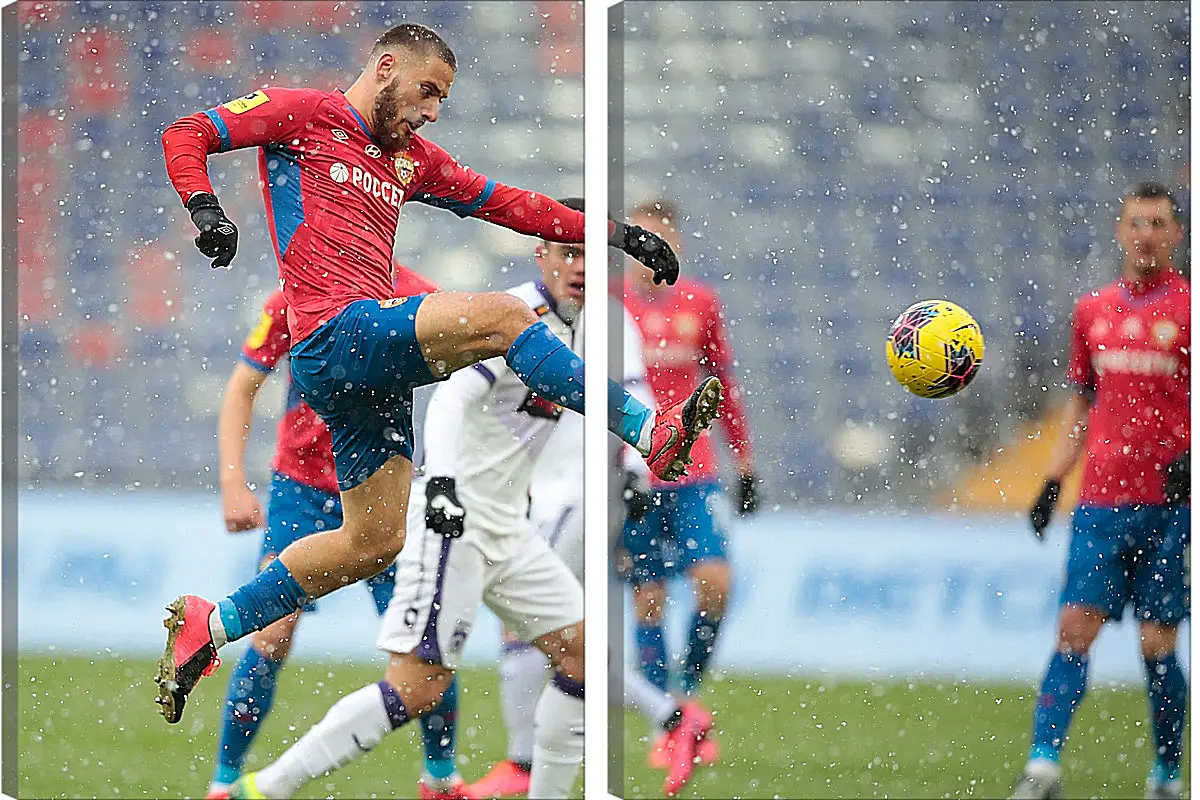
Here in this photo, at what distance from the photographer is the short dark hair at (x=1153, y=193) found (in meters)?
3.04

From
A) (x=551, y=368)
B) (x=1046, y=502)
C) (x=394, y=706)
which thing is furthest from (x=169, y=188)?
(x=1046, y=502)

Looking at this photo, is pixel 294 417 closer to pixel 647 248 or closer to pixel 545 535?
pixel 545 535

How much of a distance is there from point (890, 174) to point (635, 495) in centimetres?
95

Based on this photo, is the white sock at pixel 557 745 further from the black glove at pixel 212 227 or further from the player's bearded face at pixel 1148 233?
the player's bearded face at pixel 1148 233

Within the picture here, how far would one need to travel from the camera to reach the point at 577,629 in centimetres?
283

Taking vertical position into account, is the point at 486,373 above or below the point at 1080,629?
above

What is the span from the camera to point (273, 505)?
2857mm

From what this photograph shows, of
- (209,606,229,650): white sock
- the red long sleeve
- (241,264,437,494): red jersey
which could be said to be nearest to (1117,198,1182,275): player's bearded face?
(241,264,437,494): red jersey

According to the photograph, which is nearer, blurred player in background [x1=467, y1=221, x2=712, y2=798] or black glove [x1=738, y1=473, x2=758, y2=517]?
blurred player in background [x1=467, y1=221, x2=712, y2=798]

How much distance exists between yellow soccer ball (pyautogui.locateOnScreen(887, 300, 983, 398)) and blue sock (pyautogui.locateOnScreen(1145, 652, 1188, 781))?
769 mm

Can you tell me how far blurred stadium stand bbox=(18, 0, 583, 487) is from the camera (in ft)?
9.28

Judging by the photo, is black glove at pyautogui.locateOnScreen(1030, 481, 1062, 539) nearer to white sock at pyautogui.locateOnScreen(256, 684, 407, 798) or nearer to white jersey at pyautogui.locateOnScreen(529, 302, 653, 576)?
white jersey at pyautogui.locateOnScreen(529, 302, 653, 576)

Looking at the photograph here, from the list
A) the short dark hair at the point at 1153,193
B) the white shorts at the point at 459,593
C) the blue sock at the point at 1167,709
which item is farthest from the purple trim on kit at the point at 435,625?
the short dark hair at the point at 1153,193

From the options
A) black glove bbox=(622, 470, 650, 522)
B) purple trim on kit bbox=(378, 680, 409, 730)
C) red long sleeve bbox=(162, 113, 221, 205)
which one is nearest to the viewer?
red long sleeve bbox=(162, 113, 221, 205)
